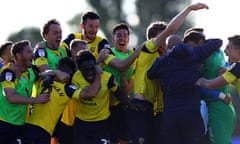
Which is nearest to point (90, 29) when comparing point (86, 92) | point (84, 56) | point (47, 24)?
point (47, 24)

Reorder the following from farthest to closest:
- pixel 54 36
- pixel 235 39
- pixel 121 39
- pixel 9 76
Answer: pixel 54 36, pixel 121 39, pixel 9 76, pixel 235 39

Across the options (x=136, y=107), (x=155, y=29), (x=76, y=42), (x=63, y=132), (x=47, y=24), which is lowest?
(x=63, y=132)

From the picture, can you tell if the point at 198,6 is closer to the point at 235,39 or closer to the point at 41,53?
the point at 235,39

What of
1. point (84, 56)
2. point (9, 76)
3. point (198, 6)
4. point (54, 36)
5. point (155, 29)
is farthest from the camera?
point (54, 36)

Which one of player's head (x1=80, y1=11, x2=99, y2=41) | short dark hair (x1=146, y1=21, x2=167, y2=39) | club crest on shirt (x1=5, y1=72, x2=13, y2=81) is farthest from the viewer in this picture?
player's head (x1=80, y1=11, x2=99, y2=41)

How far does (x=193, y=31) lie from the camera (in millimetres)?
13203

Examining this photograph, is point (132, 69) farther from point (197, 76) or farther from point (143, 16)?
point (143, 16)

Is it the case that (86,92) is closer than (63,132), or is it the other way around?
(86,92)

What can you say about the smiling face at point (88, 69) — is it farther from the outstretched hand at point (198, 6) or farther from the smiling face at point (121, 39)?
the outstretched hand at point (198, 6)

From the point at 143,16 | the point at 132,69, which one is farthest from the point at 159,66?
the point at 143,16

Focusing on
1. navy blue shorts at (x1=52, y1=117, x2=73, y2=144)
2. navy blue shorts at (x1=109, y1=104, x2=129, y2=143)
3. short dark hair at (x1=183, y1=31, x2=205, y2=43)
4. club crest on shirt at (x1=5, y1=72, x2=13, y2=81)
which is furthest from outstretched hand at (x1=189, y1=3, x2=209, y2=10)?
club crest on shirt at (x1=5, y1=72, x2=13, y2=81)

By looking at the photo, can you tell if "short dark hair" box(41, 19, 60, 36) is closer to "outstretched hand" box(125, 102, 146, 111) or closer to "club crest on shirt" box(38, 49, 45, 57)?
"club crest on shirt" box(38, 49, 45, 57)

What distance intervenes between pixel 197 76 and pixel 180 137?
2.83 ft

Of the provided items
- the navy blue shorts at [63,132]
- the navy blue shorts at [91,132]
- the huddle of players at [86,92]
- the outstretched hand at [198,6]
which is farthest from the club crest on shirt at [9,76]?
the outstretched hand at [198,6]
